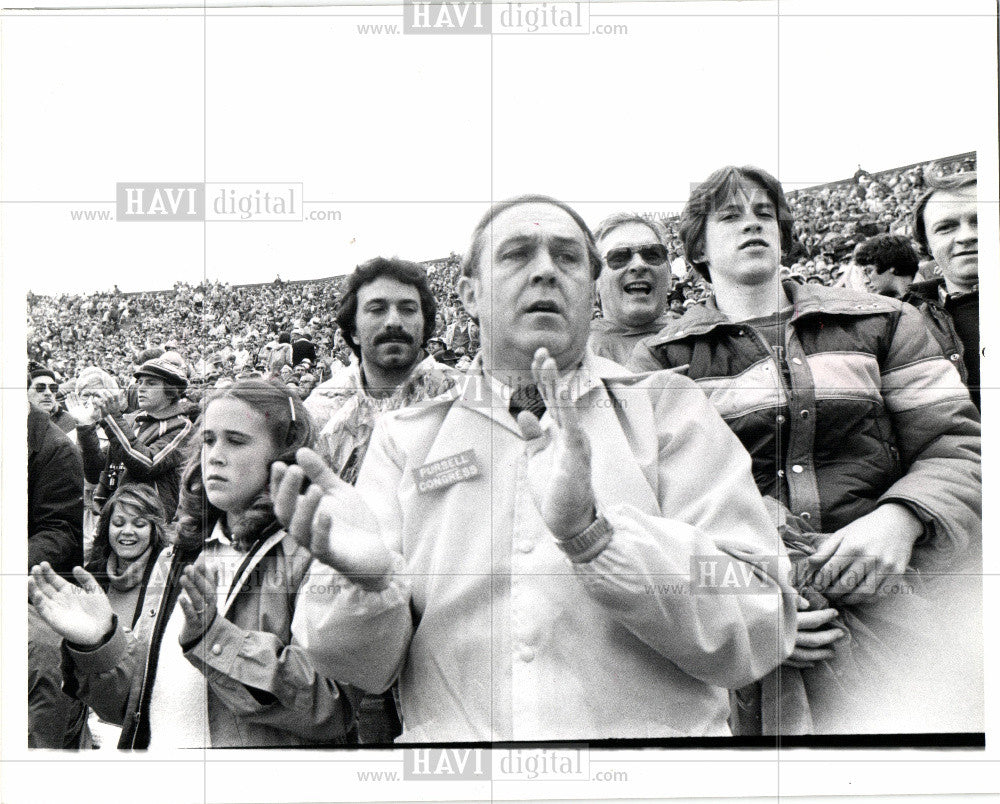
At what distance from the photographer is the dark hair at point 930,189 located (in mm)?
4426

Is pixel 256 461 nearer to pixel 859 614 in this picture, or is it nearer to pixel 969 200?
pixel 859 614

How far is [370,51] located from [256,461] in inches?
68.0

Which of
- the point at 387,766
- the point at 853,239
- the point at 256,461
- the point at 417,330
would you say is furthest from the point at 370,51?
the point at 387,766

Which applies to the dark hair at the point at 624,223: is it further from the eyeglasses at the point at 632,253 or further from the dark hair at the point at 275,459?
the dark hair at the point at 275,459

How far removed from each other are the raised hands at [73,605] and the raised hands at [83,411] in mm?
590

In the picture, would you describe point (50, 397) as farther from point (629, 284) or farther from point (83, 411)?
point (629, 284)

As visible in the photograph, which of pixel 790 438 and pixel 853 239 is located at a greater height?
pixel 853 239

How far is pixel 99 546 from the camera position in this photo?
14.2 feet

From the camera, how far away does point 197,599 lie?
424 cm

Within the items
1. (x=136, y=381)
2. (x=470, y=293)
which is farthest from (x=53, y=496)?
(x=470, y=293)

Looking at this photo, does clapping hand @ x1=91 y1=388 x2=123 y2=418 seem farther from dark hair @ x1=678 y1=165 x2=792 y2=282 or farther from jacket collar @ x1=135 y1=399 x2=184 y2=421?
dark hair @ x1=678 y1=165 x2=792 y2=282

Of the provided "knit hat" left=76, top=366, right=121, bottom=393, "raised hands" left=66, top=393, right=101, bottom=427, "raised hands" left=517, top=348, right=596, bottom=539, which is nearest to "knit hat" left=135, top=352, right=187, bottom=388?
"knit hat" left=76, top=366, right=121, bottom=393

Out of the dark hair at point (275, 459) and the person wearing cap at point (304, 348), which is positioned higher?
the person wearing cap at point (304, 348)

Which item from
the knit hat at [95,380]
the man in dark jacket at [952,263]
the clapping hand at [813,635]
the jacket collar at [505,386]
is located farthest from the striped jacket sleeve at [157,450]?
the man in dark jacket at [952,263]
